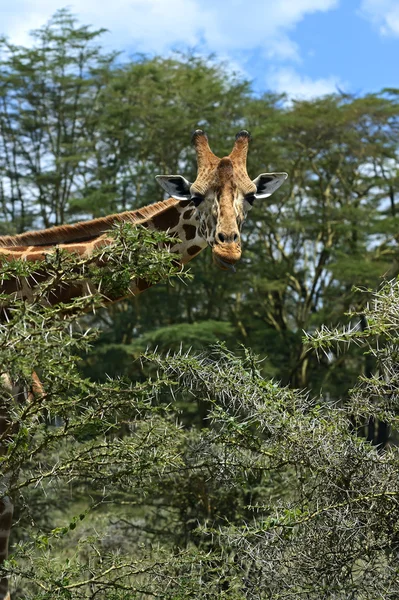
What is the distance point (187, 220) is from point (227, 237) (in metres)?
0.98

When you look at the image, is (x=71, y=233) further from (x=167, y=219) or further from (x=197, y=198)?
(x=197, y=198)

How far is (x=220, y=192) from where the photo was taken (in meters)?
6.11

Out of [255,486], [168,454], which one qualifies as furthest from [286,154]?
[168,454]

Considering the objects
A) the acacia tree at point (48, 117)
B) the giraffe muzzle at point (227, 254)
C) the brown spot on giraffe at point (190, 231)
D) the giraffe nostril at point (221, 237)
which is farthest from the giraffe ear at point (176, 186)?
the acacia tree at point (48, 117)

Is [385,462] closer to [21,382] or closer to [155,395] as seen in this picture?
[155,395]

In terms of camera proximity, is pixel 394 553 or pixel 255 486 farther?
pixel 255 486

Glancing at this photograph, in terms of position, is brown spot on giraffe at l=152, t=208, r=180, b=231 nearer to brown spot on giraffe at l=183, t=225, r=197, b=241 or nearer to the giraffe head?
brown spot on giraffe at l=183, t=225, r=197, b=241

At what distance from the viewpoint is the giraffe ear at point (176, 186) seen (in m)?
6.30

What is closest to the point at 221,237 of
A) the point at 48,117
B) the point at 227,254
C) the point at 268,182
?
the point at 227,254

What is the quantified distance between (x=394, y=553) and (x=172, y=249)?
9.81 feet

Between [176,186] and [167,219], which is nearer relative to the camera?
[176,186]

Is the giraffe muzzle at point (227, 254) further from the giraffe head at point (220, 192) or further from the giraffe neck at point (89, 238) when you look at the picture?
the giraffe neck at point (89, 238)

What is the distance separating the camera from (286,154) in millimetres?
24844

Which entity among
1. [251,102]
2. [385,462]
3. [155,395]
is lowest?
[385,462]
